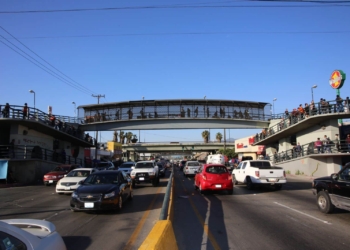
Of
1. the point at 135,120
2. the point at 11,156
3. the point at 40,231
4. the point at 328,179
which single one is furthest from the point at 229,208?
the point at 135,120

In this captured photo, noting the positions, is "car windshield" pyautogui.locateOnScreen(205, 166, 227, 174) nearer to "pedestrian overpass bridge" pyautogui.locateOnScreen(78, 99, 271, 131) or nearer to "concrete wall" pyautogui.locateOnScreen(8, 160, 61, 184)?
"concrete wall" pyautogui.locateOnScreen(8, 160, 61, 184)

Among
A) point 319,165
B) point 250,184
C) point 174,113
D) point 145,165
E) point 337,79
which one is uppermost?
point 337,79

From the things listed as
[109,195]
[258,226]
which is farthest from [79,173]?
[258,226]

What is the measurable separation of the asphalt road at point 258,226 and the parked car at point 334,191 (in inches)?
14.8

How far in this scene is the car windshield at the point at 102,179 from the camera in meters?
12.0

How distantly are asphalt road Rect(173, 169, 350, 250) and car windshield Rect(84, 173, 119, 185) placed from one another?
106 inches

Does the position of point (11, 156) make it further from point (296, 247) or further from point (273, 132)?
point (273, 132)

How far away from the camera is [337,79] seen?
111 ft

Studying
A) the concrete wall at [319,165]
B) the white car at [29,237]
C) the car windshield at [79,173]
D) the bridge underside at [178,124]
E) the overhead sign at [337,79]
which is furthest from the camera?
the bridge underside at [178,124]

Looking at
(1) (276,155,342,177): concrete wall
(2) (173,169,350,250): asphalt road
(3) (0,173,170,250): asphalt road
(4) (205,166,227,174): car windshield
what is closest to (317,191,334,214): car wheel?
(2) (173,169,350,250): asphalt road

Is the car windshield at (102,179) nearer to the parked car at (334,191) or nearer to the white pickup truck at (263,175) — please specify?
the parked car at (334,191)

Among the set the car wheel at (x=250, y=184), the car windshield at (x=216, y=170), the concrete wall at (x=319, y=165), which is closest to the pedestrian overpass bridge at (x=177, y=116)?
the concrete wall at (x=319, y=165)

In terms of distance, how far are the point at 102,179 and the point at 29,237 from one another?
27.7 feet

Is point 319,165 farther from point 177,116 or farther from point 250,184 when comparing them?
point 177,116
